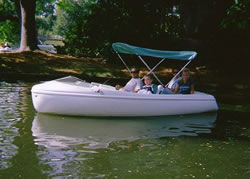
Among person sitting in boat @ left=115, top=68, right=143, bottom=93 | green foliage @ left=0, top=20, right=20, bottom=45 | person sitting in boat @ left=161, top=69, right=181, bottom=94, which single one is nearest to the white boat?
person sitting in boat @ left=161, top=69, right=181, bottom=94

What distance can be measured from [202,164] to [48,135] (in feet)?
11.7

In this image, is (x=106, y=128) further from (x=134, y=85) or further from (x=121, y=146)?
(x=134, y=85)

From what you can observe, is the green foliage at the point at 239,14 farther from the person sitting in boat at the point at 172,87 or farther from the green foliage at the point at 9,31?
the green foliage at the point at 9,31

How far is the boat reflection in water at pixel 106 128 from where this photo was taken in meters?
8.41

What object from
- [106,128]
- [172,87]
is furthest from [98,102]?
[172,87]

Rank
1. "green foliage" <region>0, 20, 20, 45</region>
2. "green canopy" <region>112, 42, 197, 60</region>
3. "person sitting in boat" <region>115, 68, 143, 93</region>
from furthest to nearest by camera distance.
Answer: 1. "green foliage" <region>0, 20, 20, 45</region>
2. "green canopy" <region>112, 42, 197, 60</region>
3. "person sitting in boat" <region>115, 68, 143, 93</region>

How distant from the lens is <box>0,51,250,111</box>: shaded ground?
18594 millimetres

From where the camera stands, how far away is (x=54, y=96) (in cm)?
1039

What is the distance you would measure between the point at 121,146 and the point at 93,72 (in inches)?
514

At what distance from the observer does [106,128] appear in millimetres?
9773

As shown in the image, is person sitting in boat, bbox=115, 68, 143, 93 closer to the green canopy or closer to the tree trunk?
the green canopy

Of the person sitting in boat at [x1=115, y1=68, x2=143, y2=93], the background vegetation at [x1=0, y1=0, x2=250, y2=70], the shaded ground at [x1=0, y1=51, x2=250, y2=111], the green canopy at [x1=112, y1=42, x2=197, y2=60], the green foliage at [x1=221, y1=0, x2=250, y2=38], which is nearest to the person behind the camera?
the person sitting in boat at [x1=115, y1=68, x2=143, y2=93]

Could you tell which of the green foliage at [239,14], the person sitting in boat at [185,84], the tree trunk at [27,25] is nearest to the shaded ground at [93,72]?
the tree trunk at [27,25]

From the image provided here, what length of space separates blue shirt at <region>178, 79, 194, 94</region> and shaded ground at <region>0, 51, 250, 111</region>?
3.74 metres
